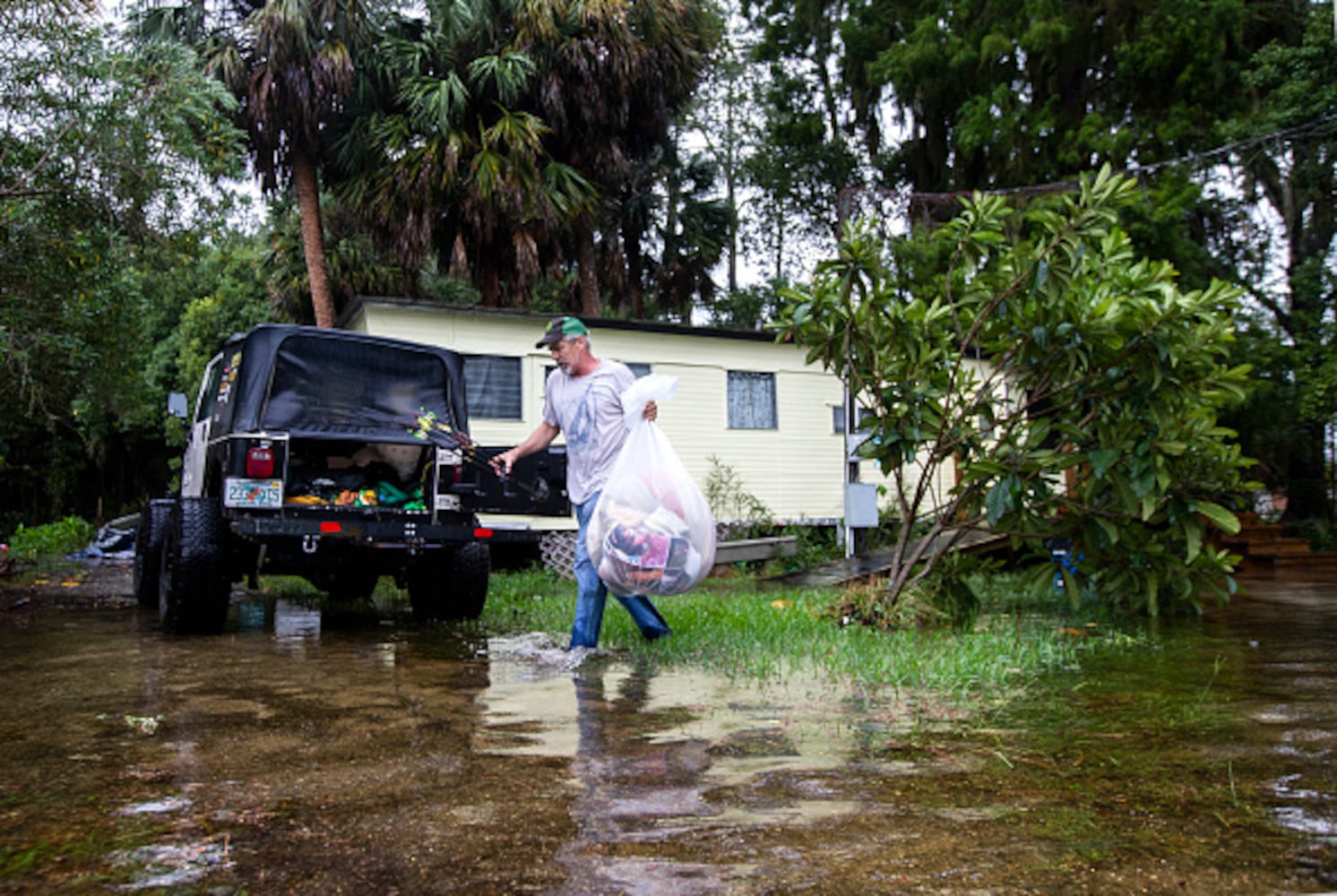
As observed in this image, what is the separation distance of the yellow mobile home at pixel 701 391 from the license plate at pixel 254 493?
25.7ft

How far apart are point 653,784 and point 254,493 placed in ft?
15.8

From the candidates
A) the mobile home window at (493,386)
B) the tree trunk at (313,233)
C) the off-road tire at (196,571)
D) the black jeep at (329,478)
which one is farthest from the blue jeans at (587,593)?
the tree trunk at (313,233)

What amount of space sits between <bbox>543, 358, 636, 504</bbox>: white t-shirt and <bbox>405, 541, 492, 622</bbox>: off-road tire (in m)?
2.31

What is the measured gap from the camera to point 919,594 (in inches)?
287

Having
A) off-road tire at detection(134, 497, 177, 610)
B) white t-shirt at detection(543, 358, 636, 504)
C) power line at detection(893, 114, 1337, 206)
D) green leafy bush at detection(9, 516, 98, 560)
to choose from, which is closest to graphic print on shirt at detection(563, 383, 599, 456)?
white t-shirt at detection(543, 358, 636, 504)

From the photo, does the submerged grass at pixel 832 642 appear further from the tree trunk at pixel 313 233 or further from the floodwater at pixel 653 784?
the tree trunk at pixel 313 233

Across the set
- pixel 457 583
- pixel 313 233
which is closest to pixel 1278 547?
pixel 457 583

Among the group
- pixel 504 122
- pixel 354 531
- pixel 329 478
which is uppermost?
pixel 504 122

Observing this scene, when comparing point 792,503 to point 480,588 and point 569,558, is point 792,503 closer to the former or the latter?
point 569,558

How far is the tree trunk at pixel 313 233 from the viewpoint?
19.0 metres

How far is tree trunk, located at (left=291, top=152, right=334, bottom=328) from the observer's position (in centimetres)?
1902

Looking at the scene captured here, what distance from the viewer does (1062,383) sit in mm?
6699

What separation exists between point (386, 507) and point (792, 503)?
35.4 feet

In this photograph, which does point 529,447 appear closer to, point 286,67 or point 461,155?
point 461,155
